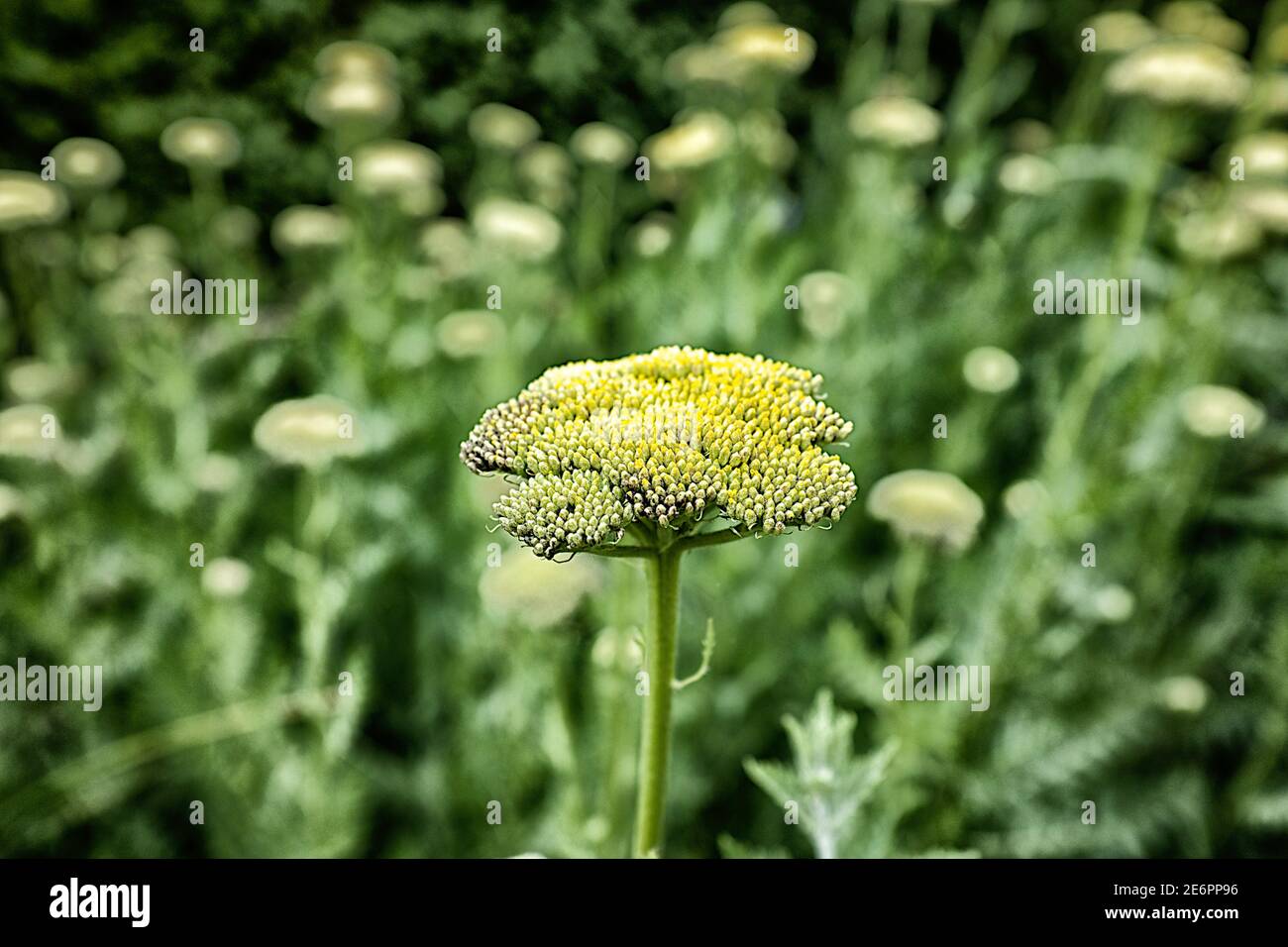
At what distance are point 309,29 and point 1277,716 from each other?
282 centimetres

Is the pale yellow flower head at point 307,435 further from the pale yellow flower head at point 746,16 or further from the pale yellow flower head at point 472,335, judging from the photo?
the pale yellow flower head at point 746,16

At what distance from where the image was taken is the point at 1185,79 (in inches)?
86.4

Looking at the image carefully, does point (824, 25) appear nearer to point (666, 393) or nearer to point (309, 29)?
point (309, 29)

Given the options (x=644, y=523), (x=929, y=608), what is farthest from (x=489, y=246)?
(x=644, y=523)

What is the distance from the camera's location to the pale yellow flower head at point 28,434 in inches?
82.8

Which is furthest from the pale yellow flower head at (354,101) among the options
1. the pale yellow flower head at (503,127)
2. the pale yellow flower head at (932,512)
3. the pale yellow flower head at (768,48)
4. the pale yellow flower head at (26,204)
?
the pale yellow flower head at (932,512)

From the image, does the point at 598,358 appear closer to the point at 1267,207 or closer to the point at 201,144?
the point at 201,144

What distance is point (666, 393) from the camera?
90cm

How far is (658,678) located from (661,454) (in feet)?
0.69

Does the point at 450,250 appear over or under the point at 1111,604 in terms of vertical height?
over

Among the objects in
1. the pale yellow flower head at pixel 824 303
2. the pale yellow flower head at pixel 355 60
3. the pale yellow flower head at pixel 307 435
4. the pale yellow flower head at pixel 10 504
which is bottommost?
the pale yellow flower head at pixel 10 504

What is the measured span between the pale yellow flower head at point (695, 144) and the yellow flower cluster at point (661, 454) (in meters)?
1.55

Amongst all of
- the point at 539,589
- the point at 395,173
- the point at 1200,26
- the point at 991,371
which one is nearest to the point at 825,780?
the point at 539,589

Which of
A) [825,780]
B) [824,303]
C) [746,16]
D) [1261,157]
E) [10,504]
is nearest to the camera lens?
[825,780]
